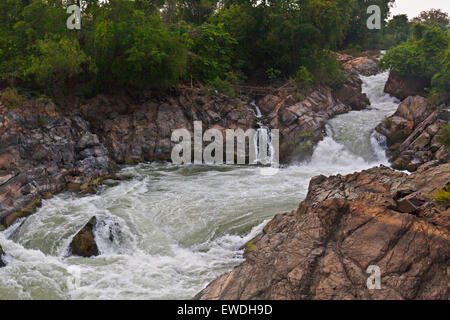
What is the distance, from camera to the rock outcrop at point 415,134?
52.4 feet

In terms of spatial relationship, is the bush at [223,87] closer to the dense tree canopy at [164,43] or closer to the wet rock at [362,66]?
the dense tree canopy at [164,43]

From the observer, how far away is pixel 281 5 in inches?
931

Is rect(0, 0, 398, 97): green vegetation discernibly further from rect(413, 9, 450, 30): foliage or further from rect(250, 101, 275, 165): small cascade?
rect(413, 9, 450, 30): foliage

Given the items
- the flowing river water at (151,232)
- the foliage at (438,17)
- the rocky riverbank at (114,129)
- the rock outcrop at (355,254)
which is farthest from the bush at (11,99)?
the foliage at (438,17)

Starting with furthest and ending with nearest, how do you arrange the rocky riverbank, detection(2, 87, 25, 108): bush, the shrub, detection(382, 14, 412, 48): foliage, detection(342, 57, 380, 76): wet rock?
detection(382, 14, 412, 48): foliage
detection(342, 57, 380, 76): wet rock
the shrub
detection(2, 87, 25, 108): bush
the rocky riverbank

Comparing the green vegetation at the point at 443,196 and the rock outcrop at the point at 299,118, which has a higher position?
the rock outcrop at the point at 299,118

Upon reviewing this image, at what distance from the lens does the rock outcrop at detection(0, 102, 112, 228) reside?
40.8 feet

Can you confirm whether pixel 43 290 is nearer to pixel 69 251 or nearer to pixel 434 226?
pixel 69 251

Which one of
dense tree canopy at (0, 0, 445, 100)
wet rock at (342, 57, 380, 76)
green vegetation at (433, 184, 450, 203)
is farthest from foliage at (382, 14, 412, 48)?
green vegetation at (433, 184, 450, 203)

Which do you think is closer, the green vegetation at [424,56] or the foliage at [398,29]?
the green vegetation at [424,56]

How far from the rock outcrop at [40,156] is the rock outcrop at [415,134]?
1198cm

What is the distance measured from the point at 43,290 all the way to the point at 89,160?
7.89 meters

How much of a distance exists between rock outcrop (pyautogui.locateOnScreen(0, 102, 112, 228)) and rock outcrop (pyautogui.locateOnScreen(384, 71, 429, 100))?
657 inches

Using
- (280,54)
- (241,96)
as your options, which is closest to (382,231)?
(241,96)
